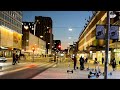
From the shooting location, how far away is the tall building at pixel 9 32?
349 ft

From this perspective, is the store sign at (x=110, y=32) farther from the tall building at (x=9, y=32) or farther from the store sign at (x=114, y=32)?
the tall building at (x=9, y=32)

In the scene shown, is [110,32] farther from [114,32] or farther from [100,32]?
[100,32]

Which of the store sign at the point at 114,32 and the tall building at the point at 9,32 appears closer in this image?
the store sign at the point at 114,32

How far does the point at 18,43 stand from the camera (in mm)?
136500

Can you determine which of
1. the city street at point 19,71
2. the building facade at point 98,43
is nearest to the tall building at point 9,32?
the building facade at point 98,43

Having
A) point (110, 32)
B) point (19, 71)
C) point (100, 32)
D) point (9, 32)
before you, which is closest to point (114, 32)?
point (110, 32)

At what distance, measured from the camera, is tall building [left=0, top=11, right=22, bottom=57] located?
4182 inches

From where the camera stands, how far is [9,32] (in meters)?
118

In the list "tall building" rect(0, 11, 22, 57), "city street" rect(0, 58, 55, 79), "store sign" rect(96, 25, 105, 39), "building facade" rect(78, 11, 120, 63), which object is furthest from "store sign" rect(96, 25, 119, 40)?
"tall building" rect(0, 11, 22, 57)

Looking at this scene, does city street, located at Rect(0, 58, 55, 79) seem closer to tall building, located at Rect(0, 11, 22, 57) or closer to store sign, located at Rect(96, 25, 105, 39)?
store sign, located at Rect(96, 25, 105, 39)

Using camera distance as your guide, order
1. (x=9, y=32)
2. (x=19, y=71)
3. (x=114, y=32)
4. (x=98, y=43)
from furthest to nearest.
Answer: (x=9, y=32) < (x=98, y=43) < (x=19, y=71) < (x=114, y=32)
